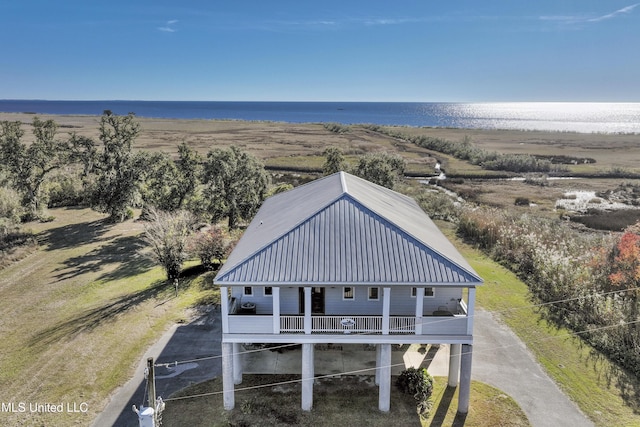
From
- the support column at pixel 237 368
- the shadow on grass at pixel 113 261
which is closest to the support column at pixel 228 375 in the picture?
the support column at pixel 237 368

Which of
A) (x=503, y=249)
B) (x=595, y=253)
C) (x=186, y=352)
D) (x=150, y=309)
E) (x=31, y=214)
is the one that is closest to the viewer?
(x=186, y=352)

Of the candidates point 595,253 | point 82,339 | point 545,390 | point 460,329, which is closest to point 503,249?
point 595,253

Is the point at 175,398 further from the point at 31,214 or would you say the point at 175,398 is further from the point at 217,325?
the point at 31,214

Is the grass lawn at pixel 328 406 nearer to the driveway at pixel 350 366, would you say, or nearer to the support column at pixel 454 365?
the support column at pixel 454 365

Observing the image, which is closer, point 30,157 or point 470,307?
point 470,307

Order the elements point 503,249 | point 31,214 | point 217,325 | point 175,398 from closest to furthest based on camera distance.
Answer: point 175,398, point 217,325, point 503,249, point 31,214

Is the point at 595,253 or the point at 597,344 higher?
the point at 595,253

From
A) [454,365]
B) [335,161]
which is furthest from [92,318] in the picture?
[335,161]

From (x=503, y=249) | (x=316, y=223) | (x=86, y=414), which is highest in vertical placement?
(x=316, y=223)

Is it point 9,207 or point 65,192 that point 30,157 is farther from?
point 65,192
